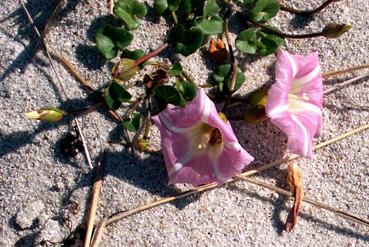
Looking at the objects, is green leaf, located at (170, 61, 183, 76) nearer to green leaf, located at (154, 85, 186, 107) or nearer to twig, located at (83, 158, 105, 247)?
green leaf, located at (154, 85, 186, 107)

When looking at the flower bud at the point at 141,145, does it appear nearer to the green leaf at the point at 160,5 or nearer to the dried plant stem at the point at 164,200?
the dried plant stem at the point at 164,200

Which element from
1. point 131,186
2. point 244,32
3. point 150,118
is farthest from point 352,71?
point 131,186

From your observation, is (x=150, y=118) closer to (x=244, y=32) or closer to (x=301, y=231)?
(x=244, y=32)

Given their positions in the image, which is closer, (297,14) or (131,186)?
(131,186)

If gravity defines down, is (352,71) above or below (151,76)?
below

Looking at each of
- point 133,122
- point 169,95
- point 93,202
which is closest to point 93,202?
point 93,202

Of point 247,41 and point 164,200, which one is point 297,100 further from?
point 164,200
